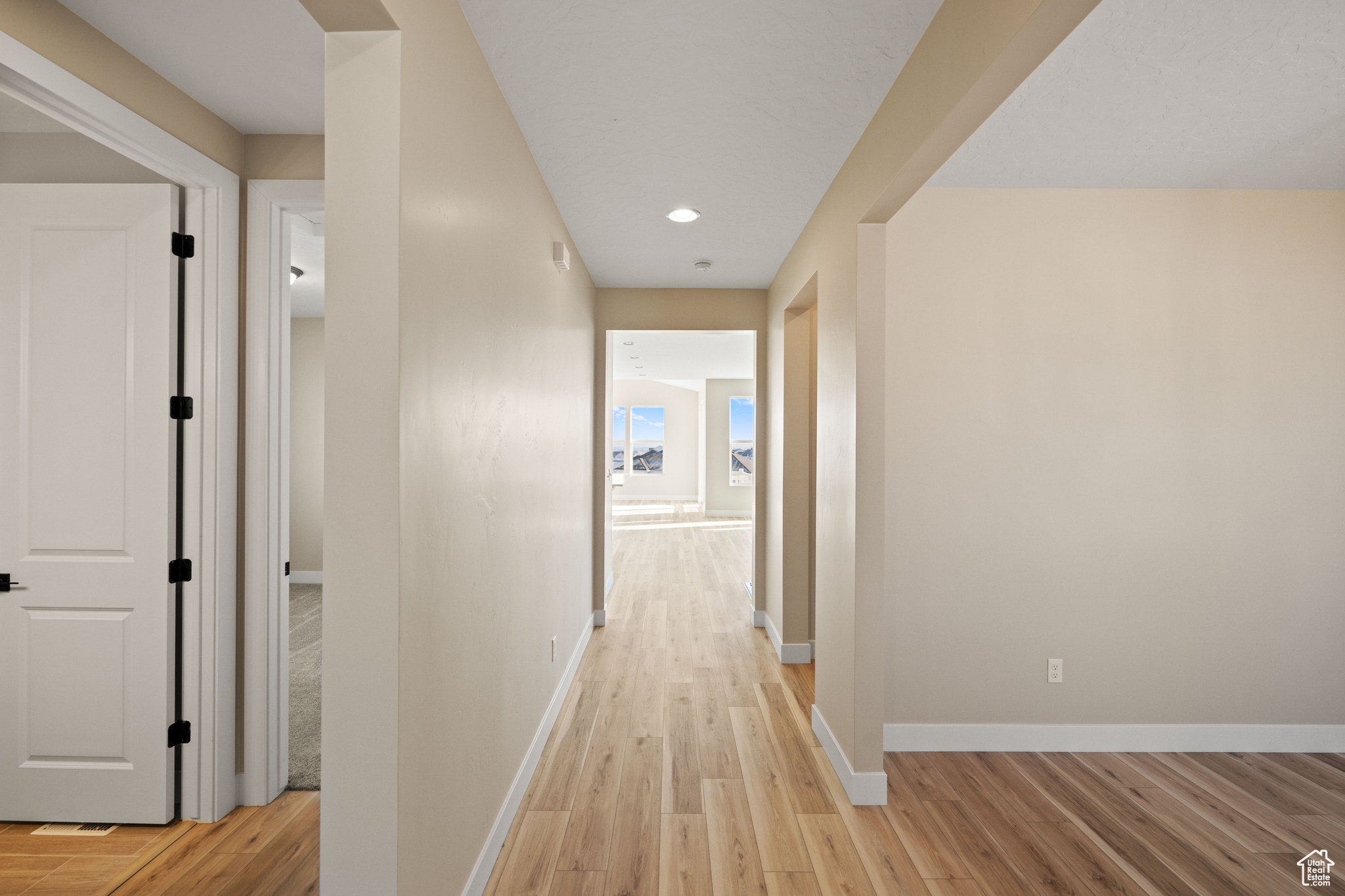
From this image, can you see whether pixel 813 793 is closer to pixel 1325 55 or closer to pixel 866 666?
pixel 866 666

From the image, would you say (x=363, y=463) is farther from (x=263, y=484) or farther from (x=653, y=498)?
(x=653, y=498)

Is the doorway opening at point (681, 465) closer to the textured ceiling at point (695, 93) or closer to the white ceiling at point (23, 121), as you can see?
the textured ceiling at point (695, 93)

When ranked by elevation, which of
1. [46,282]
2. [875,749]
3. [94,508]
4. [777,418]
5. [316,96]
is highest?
[316,96]

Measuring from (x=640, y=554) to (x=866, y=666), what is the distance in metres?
5.44

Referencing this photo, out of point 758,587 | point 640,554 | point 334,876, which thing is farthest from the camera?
point 640,554

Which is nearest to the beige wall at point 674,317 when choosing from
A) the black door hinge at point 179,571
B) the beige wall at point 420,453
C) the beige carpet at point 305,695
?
the beige carpet at point 305,695

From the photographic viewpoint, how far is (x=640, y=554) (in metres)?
7.68

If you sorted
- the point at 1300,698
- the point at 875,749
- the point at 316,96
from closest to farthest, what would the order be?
the point at 316,96 → the point at 875,749 → the point at 1300,698

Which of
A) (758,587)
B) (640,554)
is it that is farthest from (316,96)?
(640,554)

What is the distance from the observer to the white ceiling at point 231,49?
5.52 feet

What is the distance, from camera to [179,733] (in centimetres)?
220

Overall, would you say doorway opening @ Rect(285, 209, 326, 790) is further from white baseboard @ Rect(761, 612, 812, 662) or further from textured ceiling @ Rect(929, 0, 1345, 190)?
textured ceiling @ Rect(929, 0, 1345, 190)

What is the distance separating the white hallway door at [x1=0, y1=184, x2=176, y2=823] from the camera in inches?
83.7

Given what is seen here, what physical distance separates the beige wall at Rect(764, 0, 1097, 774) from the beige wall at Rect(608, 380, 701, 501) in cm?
1019
